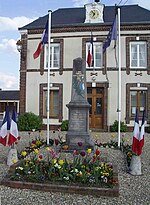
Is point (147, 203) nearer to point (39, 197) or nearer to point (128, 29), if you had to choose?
point (39, 197)

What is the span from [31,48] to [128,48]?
6571 millimetres

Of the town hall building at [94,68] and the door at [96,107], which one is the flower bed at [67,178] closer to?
the door at [96,107]

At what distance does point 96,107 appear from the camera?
620 inches

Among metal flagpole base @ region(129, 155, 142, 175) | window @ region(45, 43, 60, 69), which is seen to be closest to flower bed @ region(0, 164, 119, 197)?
metal flagpole base @ region(129, 155, 142, 175)

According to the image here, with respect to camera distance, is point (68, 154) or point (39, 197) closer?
point (39, 197)

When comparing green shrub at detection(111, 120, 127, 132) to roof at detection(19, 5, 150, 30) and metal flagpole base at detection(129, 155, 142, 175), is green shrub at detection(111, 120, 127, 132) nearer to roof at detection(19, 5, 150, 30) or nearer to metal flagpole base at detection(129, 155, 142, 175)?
roof at detection(19, 5, 150, 30)

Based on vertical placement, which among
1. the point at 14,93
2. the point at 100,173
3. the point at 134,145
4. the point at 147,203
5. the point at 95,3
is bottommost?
the point at 147,203

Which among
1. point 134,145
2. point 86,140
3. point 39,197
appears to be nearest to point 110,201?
point 39,197

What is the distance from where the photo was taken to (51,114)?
1614 centimetres

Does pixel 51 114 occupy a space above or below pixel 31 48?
below

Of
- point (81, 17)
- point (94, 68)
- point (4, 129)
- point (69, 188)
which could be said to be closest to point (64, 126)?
point (94, 68)

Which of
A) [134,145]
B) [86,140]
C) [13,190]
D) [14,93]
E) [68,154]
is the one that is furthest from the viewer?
[14,93]

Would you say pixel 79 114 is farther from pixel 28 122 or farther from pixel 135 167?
pixel 28 122

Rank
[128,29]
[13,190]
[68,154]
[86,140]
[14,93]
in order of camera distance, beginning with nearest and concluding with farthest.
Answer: [13,190] < [68,154] < [86,140] < [128,29] < [14,93]
